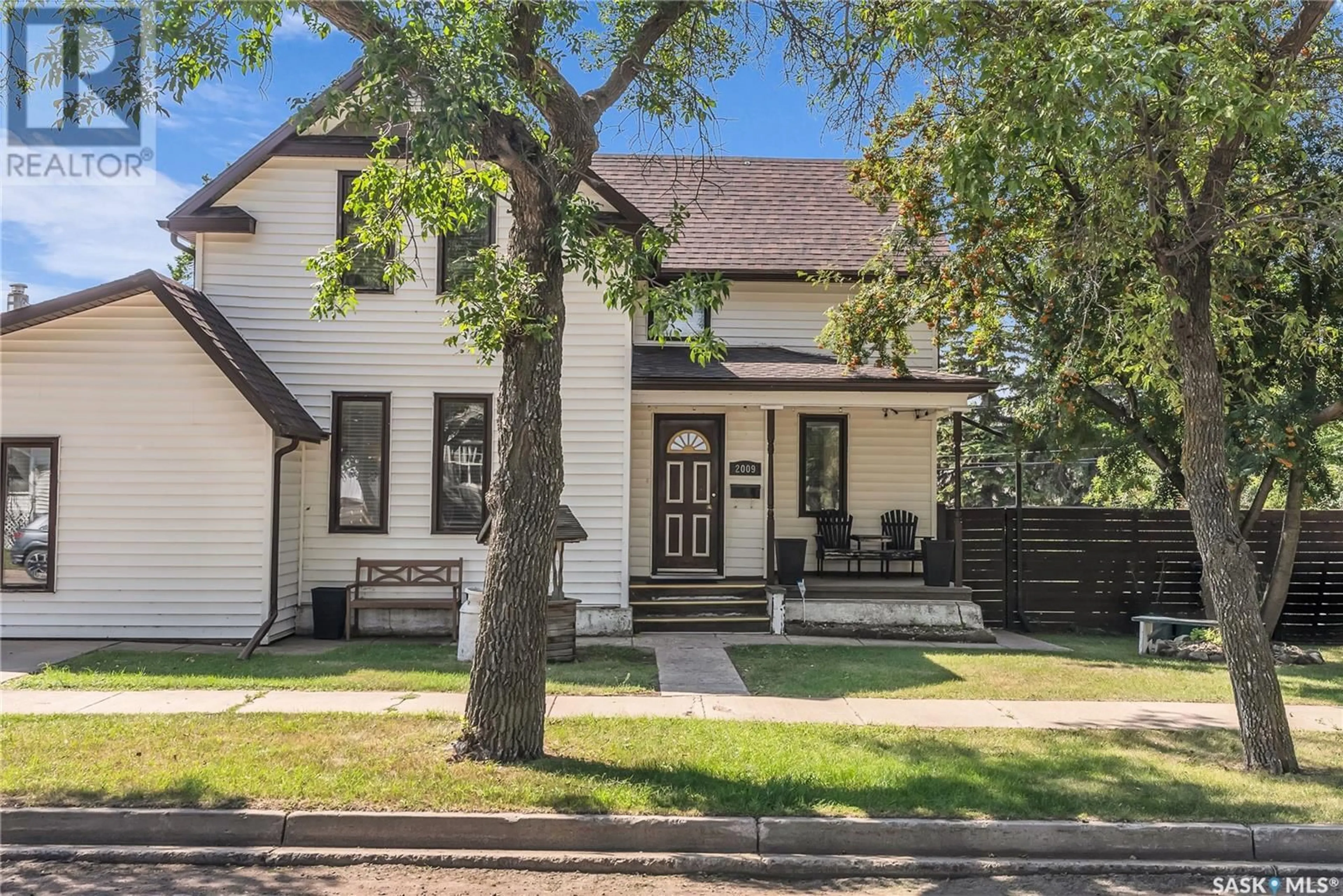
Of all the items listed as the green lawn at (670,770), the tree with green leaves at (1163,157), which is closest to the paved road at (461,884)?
the green lawn at (670,770)

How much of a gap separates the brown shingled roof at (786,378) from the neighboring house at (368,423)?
0.14ft

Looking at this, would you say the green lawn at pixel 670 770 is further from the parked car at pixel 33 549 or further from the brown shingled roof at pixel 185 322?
the parked car at pixel 33 549

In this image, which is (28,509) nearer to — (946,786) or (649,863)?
(649,863)

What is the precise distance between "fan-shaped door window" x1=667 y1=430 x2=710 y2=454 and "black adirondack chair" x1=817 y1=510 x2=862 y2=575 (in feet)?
6.92

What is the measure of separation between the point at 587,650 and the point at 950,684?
13.8 ft

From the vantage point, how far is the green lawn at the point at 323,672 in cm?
893

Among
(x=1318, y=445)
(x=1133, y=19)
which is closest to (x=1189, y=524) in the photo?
(x=1318, y=445)

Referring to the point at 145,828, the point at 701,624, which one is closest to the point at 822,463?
the point at 701,624

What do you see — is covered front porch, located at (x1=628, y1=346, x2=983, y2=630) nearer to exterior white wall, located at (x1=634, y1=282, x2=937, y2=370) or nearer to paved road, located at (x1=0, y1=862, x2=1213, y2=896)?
exterior white wall, located at (x1=634, y1=282, x2=937, y2=370)

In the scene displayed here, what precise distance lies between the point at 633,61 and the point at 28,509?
936 cm

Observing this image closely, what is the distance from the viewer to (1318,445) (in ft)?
42.2

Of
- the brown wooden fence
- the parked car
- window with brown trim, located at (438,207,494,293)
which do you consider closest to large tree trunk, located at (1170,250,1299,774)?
the brown wooden fence

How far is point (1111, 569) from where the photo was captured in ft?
48.3

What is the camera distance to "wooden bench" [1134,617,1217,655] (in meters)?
12.4
